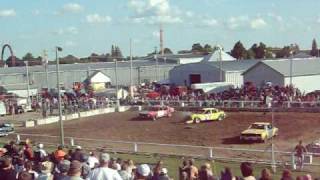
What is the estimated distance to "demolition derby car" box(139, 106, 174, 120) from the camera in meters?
53.9

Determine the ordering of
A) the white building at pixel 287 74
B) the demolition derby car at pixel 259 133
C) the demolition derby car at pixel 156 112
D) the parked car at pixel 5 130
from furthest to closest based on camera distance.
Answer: the white building at pixel 287 74 < the demolition derby car at pixel 156 112 < the parked car at pixel 5 130 < the demolition derby car at pixel 259 133

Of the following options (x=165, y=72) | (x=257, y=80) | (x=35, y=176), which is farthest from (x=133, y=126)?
(x=165, y=72)

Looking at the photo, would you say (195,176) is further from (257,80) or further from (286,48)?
(286,48)

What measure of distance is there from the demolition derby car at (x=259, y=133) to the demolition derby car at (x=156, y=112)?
1431 centimetres

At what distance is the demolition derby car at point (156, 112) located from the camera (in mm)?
53938

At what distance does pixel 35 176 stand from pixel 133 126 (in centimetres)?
3968

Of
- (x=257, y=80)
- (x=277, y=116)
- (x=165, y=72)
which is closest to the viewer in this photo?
(x=277, y=116)

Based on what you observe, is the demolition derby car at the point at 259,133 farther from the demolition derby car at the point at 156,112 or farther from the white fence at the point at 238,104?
the demolition derby car at the point at 156,112

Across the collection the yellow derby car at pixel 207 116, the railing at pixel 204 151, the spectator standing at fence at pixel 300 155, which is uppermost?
the yellow derby car at pixel 207 116

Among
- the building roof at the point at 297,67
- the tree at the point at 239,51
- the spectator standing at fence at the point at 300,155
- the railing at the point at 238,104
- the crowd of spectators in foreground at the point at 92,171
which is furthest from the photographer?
the tree at the point at 239,51

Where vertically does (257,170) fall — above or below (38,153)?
below

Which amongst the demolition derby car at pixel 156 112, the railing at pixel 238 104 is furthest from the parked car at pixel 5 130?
the railing at pixel 238 104

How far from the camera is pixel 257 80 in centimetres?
6744

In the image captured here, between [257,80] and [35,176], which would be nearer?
[35,176]
